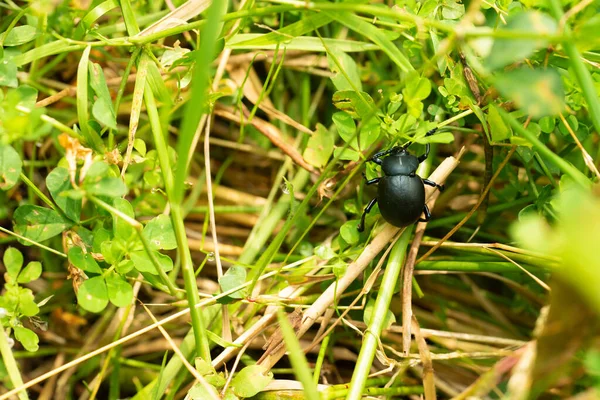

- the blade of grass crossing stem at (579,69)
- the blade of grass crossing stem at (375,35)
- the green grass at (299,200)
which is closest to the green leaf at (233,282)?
the green grass at (299,200)

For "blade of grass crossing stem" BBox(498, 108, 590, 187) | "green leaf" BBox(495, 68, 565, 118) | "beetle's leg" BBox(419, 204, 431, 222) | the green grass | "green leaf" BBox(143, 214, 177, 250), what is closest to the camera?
"green leaf" BBox(495, 68, 565, 118)

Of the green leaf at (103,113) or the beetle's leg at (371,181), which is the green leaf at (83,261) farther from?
the beetle's leg at (371,181)

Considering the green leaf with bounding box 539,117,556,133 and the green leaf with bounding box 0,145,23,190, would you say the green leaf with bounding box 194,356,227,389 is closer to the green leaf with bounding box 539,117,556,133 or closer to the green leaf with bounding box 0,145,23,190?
the green leaf with bounding box 0,145,23,190

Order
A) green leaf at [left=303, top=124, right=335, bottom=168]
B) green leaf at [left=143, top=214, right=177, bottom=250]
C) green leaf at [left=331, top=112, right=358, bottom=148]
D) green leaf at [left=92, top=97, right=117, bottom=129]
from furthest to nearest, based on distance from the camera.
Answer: green leaf at [left=303, top=124, right=335, bottom=168] → green leaf at [left=331, top=112, right=358, bottom=148] → green leaf at [left=143, top=214, right=177, bottom=250] → green leaf at [left=92, top=97, right=117, bottom=129]

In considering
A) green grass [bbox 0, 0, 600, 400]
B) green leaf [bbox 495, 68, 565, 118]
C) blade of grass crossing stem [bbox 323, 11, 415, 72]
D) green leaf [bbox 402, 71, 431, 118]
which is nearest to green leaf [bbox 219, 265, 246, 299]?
green grass [bbox 0, 0, 600, 400]

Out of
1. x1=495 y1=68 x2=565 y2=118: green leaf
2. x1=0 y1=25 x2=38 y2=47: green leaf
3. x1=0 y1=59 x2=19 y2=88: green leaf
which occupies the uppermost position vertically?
x1=495 y1=68 x2=565 y2=118: green leaf

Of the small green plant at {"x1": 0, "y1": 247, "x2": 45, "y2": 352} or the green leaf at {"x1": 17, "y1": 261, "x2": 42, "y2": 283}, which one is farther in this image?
the green leaf at {"x1": 17, "y1": 261, "x2": 42, "y2": 283}

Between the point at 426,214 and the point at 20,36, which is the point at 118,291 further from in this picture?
the point at 426,214

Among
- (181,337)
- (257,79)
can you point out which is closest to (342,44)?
(257,79)

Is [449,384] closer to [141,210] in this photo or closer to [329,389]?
[329,389]
